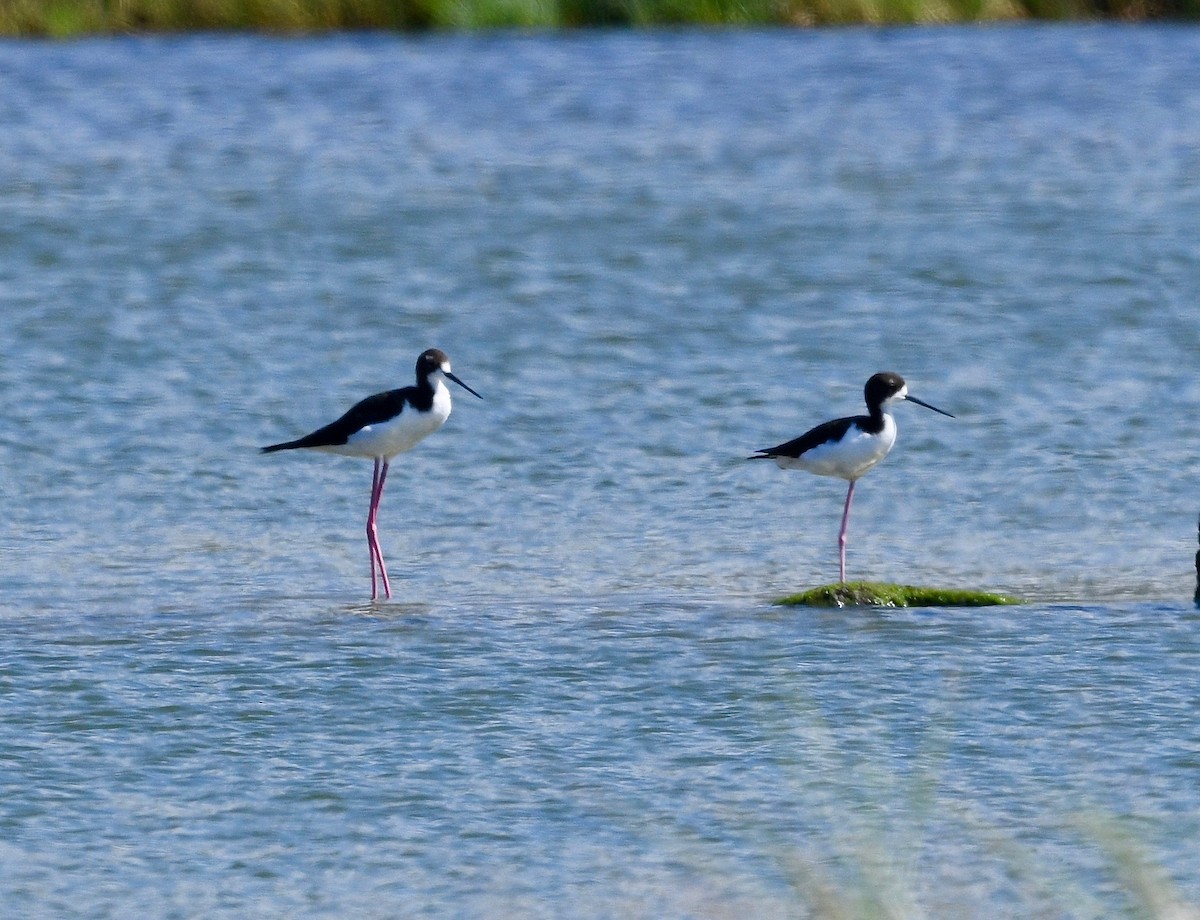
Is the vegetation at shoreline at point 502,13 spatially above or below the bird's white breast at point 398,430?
above

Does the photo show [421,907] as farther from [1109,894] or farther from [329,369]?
[329,369]

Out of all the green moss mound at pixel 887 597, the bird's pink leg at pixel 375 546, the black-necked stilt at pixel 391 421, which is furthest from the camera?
the black-necked stilt at pixel 391 421

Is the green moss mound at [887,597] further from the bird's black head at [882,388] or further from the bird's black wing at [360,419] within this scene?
the bird's black wing at [360,419]

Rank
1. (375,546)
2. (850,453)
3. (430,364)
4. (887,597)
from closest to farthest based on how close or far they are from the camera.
→ (887,597) → (375,546) → (850,453) → (430,364)

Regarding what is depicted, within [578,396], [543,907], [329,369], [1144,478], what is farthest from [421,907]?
[329,369]

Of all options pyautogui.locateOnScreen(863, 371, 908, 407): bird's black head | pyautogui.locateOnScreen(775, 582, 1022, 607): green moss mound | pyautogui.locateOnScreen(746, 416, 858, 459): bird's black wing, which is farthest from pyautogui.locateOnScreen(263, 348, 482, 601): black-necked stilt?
pyautogui.locateOnScreen(775, 582, 1022, 607): green moss mound

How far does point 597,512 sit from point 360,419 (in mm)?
1274

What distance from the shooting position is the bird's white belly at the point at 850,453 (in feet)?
32.0

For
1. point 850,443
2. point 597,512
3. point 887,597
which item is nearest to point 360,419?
point 597,512

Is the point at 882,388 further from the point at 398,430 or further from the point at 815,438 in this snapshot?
the point at 398,430

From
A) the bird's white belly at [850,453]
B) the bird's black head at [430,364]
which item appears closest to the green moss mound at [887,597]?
the bird's white belly at [850,453]

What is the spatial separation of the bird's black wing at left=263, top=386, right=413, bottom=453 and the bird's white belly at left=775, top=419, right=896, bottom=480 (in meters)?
1.75

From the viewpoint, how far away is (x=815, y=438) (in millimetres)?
9844

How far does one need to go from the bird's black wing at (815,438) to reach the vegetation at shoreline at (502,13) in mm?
18523
